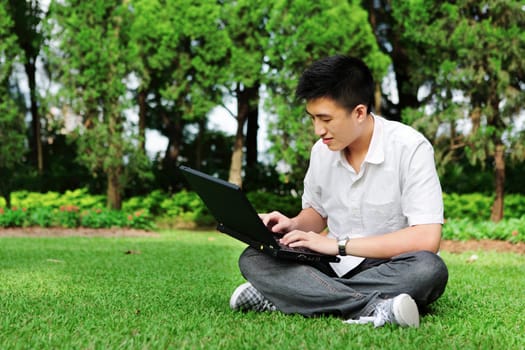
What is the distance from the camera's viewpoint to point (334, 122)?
3.10m

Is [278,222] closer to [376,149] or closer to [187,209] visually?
[376,149]

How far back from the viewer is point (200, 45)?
13.4m

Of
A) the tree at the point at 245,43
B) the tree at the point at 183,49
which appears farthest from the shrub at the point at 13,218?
the tree at the point at 245,43

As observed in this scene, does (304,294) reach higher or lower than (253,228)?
lower

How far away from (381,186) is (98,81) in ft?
33.8

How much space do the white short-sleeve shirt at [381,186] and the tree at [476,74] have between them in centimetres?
873

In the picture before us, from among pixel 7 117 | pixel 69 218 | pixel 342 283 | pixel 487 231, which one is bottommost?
pixel 487 231

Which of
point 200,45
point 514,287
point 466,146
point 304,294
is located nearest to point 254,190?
point 200,45

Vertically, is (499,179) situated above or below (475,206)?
above

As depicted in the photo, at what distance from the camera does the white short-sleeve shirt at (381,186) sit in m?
3.04

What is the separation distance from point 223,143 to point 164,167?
2.32 m

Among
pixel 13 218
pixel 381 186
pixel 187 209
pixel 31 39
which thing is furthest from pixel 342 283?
pixel 31 39

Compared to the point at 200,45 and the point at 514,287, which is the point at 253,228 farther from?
the point at 200,45

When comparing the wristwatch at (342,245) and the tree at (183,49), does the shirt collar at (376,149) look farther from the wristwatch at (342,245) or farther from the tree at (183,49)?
the tree at (183,49)
